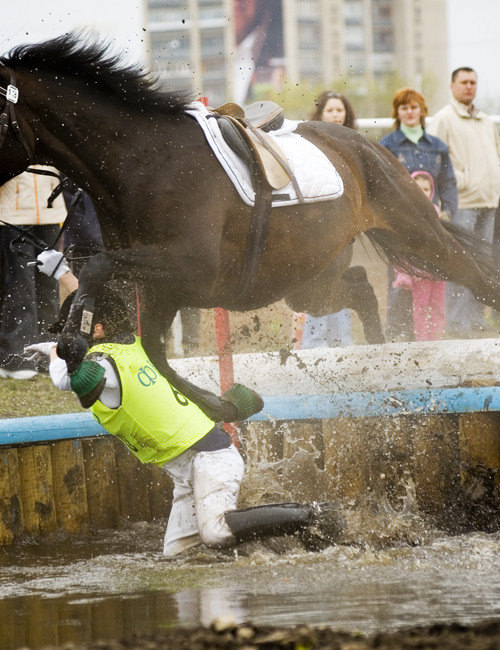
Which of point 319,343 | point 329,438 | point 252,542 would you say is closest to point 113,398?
point 252,542

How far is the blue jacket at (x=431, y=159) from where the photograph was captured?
884cm

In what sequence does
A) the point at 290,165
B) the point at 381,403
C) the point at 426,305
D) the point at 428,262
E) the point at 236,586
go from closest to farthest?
the point at 236,586 < the point at 290,165 < the point at 381,403 < the point at 428,262 < the point at 426,305

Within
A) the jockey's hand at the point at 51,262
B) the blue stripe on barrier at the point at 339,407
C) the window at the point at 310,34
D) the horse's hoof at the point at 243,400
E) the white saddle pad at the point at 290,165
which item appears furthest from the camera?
the window at the point at 310,34

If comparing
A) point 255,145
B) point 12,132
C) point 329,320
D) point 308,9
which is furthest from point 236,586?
point 308,9

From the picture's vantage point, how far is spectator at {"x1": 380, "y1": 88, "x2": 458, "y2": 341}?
8.78 metres

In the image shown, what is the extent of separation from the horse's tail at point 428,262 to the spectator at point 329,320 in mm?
1104

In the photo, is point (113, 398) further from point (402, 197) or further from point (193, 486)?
point (402, 197)

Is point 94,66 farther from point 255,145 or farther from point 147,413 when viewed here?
point 147,413

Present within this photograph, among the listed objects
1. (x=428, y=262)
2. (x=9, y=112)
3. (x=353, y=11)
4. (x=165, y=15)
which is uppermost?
(x=165, y=15)

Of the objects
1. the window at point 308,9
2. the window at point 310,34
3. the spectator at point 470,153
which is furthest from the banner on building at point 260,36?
the spectator at point 470,153

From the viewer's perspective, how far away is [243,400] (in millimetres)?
6105

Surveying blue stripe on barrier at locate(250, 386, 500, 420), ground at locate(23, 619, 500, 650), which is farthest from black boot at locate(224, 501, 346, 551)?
ground at locate(23, 619, 500, 650)

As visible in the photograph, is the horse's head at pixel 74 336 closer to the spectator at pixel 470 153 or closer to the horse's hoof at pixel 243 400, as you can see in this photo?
the horse's hoof at pixel 243 400

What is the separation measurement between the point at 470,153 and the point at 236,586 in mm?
5533
